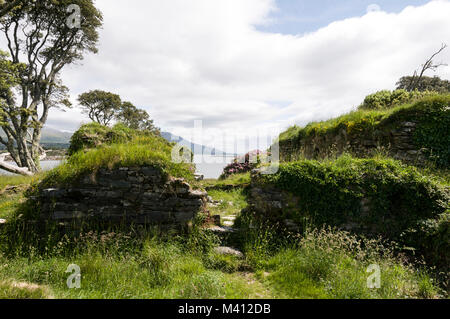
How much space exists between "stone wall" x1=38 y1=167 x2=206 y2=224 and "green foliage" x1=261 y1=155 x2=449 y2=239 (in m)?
2.80

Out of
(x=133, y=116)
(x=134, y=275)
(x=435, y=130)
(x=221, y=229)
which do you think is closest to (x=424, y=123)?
(x=435, y=130)

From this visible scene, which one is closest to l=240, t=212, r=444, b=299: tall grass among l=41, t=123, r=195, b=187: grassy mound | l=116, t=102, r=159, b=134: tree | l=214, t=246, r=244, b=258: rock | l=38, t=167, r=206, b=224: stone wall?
l=214, t=246, r=244, b=258: rock

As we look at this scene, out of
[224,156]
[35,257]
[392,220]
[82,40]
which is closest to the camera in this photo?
[35,257]

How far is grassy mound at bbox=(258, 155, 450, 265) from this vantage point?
4527mm

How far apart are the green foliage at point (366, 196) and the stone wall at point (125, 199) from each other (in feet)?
9.18

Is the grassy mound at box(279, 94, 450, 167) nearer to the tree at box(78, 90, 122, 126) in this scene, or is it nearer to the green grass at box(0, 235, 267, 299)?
the green grass at box(0, 235, 267, 299)

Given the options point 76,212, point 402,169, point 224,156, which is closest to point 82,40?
point 224,156

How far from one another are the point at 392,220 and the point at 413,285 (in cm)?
180

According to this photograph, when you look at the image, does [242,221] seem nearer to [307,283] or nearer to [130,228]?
[307,283]

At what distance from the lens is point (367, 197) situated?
4.82m

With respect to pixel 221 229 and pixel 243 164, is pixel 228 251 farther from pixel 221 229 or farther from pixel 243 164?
pixel 243 164

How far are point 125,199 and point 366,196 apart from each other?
6.40 metres

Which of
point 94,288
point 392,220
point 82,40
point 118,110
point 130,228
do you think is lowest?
point 94,288
